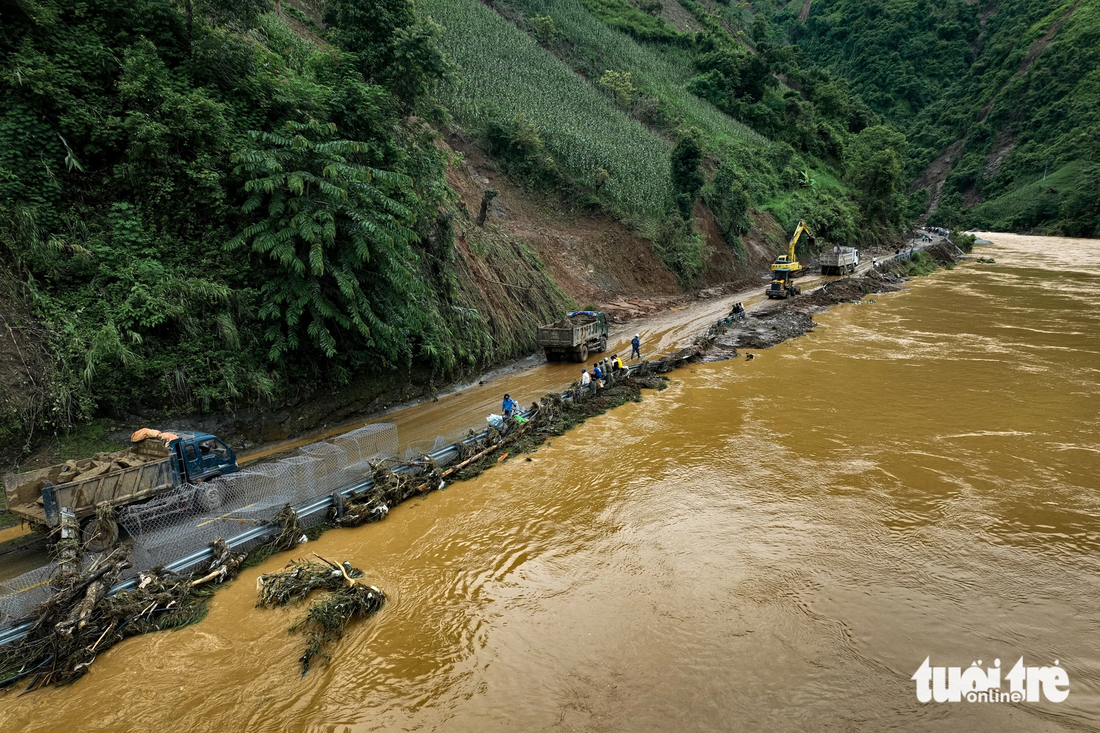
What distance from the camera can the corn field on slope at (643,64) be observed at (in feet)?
209

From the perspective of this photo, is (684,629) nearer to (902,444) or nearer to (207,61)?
(902,444)

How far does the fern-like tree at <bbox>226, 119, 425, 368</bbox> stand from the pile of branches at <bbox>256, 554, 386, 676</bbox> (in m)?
7.06

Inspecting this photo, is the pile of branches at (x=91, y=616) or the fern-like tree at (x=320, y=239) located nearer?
the pile of branches at (x=91, y=616)

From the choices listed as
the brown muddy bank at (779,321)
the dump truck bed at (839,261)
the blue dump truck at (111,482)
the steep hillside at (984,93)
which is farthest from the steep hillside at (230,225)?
the steep hillside at (984,93)

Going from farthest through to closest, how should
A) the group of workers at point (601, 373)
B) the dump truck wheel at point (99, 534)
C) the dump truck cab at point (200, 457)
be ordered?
the group of workers at point (601, 373) < the dump truck cab at point (200, 457) < the dump truck wheel at point (99, 534)

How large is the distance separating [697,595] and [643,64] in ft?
255

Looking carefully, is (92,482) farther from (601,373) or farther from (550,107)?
(550,107)

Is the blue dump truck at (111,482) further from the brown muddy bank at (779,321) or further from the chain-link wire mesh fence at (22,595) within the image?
the brown muddy bank at (779,321)

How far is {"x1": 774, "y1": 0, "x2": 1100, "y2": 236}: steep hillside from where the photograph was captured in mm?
84062

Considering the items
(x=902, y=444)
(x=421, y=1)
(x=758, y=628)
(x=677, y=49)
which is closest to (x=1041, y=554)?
(x=902, y=444)

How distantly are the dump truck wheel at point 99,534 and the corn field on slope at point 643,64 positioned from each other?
6350 centimetres

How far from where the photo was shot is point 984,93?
352 ft

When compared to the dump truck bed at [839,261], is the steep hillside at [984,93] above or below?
above

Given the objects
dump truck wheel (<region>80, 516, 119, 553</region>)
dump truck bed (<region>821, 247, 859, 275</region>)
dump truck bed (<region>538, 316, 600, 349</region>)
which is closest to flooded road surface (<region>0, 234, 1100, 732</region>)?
dump truck wheel (<region>80, 516, 119, 553</region>)
